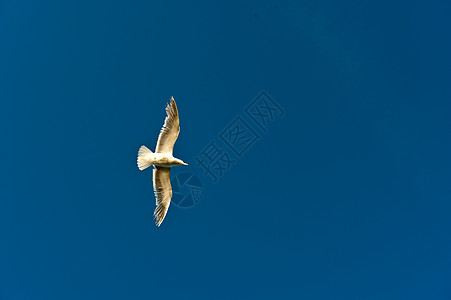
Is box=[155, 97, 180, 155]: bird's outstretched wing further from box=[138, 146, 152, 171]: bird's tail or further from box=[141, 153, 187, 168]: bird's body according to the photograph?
box=[138, 146, 152, 171]: bird's tail

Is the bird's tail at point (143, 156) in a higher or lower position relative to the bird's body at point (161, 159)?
higher

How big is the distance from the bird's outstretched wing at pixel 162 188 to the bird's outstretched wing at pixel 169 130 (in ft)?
2.93

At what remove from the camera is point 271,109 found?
16.8 metres

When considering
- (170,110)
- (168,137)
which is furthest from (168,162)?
(170,110)

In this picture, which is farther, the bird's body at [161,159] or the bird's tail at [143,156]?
the bird's tail at [143,156]

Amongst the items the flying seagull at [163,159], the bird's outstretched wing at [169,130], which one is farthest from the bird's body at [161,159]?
the bird's outstretched wing at [169,130]

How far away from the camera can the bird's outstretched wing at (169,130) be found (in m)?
13.6

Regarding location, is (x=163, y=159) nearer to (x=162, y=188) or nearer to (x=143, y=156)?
(x=143, y=156)

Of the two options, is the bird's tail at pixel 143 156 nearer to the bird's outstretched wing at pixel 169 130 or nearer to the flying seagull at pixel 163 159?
the flying seagull at pixel 163 159

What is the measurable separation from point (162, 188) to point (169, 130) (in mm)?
2430

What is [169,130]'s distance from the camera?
45.0 ft

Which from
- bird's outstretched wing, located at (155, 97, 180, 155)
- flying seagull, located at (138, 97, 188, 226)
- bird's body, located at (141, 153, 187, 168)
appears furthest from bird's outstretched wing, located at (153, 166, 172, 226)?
bird's outstretched wing, located at (155, 97, 180, 155)

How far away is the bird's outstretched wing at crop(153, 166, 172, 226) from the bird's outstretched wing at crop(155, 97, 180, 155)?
0.89m

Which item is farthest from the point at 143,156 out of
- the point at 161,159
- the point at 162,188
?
the point at 162,188
